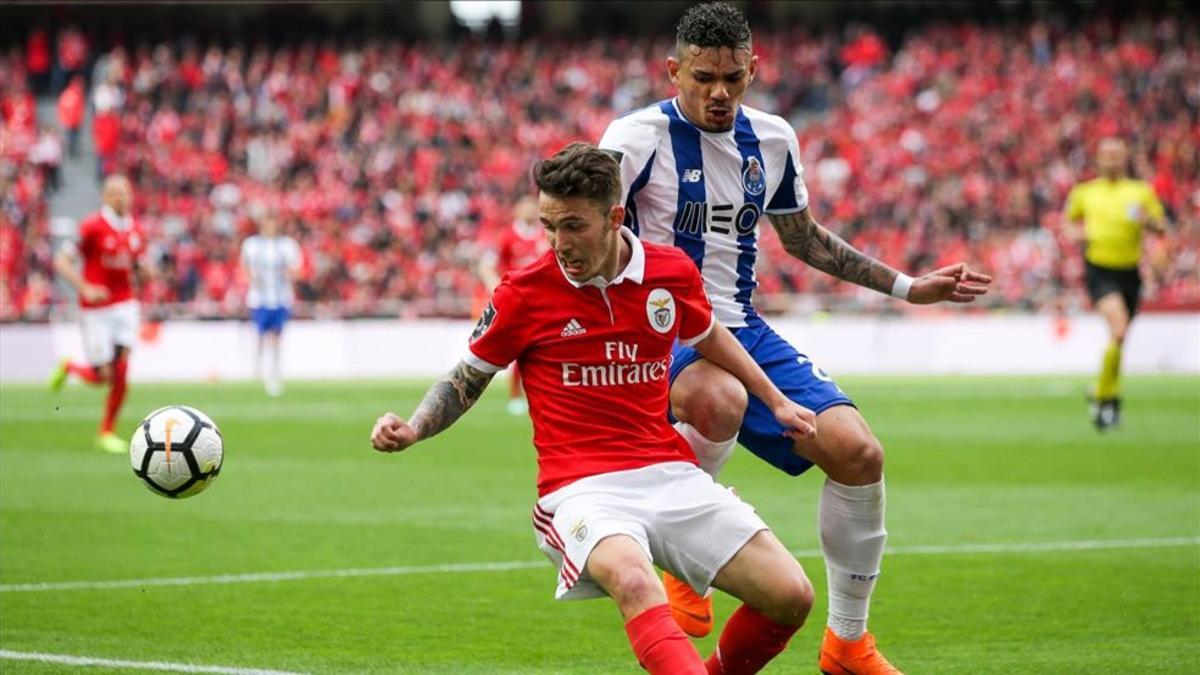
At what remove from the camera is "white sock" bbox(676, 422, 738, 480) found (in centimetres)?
653

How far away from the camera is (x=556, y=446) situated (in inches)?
209

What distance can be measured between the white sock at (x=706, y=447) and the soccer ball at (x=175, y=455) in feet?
5.85

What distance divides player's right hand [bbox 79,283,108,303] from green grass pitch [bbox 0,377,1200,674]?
1.41 metres

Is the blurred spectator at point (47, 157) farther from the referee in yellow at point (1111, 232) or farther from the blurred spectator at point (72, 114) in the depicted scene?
the referee in yellow at point (1111, 232)

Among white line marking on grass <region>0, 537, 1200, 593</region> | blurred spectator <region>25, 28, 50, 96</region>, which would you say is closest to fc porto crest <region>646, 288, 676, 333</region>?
white line marking on grass <region>0, 537, 1200, 593</region>

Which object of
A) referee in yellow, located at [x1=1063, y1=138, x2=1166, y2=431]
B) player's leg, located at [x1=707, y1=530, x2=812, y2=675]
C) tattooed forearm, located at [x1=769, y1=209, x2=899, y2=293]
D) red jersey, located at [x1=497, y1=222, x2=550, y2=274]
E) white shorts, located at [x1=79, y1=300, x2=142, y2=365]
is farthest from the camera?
red jersey, located at [x1=497, y1=222, x2=550, y2=274]

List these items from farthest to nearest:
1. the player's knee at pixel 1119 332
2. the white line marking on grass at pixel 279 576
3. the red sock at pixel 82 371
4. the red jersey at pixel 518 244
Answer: the red jersey at pixel 518 244 < the red sock at pixel 82 371 < the player's knee at pixel 1119 332 < the white line marking on grass at pixel 279 576

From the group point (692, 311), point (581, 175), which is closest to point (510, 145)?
point (692, 311)

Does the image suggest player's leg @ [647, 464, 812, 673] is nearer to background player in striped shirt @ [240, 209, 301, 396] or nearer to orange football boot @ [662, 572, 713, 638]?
orange football boot @ [662, 572, 713, 638]

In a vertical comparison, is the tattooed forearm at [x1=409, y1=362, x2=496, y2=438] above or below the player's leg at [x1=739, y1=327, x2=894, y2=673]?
above

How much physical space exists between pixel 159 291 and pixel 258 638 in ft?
90.9

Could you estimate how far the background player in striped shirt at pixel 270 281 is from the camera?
26031 mm

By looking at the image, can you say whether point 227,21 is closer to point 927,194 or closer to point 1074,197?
point 927,194

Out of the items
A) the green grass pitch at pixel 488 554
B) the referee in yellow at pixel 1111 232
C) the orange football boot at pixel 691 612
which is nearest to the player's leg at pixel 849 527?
the green grass pitch at pixel 488 554
